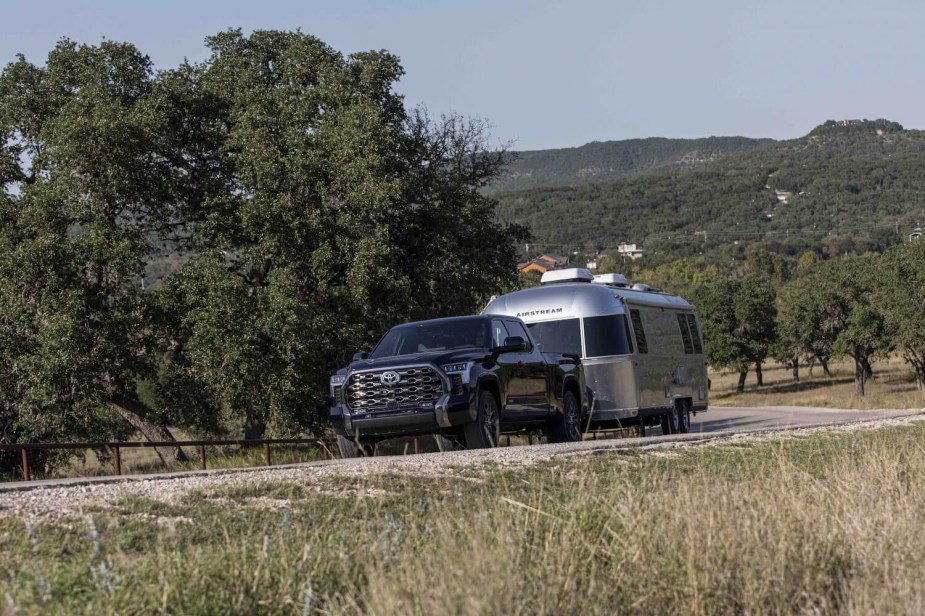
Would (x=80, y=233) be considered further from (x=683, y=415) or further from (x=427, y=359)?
(x=427, y=359)

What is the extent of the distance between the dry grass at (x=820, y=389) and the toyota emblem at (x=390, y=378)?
40225 mm

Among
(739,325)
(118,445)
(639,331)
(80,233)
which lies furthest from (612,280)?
(739,325)

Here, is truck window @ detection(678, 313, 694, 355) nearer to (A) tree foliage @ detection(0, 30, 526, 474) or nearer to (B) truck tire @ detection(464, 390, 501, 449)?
(A) tree foliage @ detection(0, 30, 526, 474)

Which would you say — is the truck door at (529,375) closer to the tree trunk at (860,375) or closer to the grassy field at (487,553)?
the grassy field at (487,553)

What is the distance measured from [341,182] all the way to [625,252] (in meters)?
162

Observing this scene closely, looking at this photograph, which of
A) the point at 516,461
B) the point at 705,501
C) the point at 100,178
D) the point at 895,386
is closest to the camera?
the point at 705,501

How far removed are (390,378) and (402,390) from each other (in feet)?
0.69

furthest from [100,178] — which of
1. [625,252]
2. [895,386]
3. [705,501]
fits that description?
[625,252]

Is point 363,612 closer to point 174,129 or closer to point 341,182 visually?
point 341,182

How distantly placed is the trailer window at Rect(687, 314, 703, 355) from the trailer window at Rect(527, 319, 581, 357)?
230 inches

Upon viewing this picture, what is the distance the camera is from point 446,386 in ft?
49.4

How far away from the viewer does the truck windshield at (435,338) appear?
1641 cm

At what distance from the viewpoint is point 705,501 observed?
7129mm

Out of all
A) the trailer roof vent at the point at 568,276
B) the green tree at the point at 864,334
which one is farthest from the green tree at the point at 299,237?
the green tree at the point at 864,334
